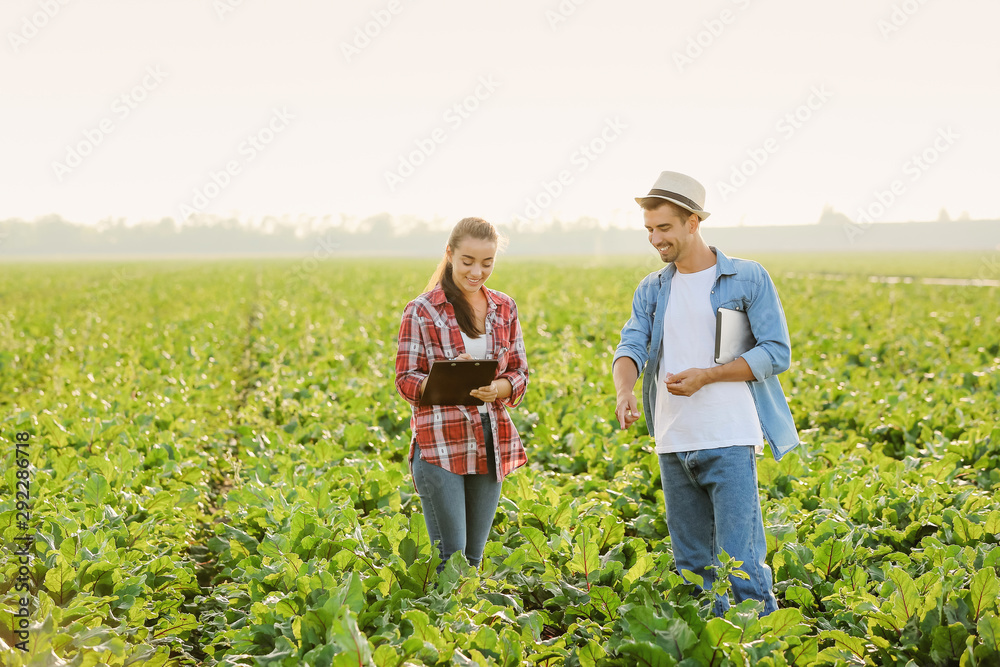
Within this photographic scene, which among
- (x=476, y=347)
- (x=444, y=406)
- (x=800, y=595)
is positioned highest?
(x=476, y=347)

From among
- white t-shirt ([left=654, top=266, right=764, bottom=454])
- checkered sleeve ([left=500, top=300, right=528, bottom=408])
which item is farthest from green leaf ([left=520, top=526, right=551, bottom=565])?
white t-shirt ([left=654, top=266, right=764, bottom=454])

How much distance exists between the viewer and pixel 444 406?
305cm

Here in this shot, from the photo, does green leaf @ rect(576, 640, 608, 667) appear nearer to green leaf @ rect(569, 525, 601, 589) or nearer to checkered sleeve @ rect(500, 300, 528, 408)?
green leaf @ rect(569, 525, 601, 589)

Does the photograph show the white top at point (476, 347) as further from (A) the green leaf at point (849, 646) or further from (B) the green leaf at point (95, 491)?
(B) the green leaf at point (95, 491)

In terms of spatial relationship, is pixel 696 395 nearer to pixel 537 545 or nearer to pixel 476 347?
pixel 476 347

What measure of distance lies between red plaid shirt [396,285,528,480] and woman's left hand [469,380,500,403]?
0.11 m

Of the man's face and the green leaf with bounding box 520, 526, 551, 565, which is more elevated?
the man's face

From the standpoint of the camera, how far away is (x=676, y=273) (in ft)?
10.0

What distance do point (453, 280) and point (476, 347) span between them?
288 millimetres

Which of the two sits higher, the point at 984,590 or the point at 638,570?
the point at 984,590

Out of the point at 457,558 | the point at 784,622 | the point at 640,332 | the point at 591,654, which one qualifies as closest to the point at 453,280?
the point at 640,332

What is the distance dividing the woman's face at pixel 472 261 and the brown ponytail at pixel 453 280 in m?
0.02

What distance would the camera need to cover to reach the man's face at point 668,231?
287cm

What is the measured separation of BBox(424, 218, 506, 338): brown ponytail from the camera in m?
2.97
